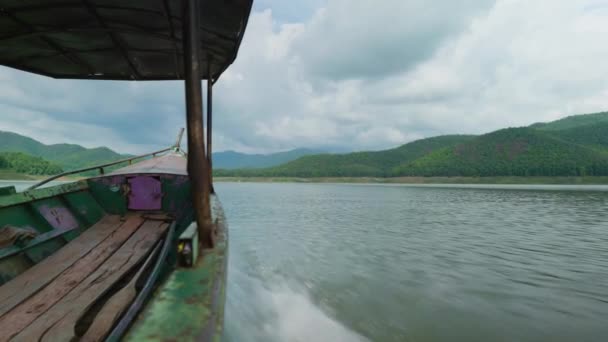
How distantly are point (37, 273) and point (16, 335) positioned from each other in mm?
1208

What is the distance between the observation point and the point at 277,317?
14.8 feet

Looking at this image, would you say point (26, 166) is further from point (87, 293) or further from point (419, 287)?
point (419, 287)

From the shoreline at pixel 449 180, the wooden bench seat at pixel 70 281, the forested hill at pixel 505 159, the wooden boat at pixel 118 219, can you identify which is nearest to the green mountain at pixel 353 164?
the forested hill at pixel 505 159

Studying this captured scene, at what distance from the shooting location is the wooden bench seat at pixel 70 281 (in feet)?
6.89

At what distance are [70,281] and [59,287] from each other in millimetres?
133

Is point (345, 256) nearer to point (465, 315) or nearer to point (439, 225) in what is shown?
point (465, 315)

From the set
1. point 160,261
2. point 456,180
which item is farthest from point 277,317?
point 456,180

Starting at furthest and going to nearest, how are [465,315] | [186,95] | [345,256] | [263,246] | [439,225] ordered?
[439,225] < [263,246] < [345,256] < [465,315] < [186,95]

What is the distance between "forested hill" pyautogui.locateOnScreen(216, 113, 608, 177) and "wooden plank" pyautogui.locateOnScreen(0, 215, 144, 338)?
9868 centimetres

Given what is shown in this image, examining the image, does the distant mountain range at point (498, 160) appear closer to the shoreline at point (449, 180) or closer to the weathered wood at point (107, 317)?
the shoreline at point (449, 180)

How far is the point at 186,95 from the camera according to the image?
2.71m

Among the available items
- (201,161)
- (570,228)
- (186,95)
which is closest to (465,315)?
(201,161)

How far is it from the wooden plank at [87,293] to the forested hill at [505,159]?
98405 mm

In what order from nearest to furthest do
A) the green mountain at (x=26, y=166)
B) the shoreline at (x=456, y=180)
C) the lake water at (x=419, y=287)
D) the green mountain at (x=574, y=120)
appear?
the lake water at (x=419, y=287), the shoreline at (x=456, y=180), the green mountain at (x=26, y=166), the green mountain at (x=574, y=120)
